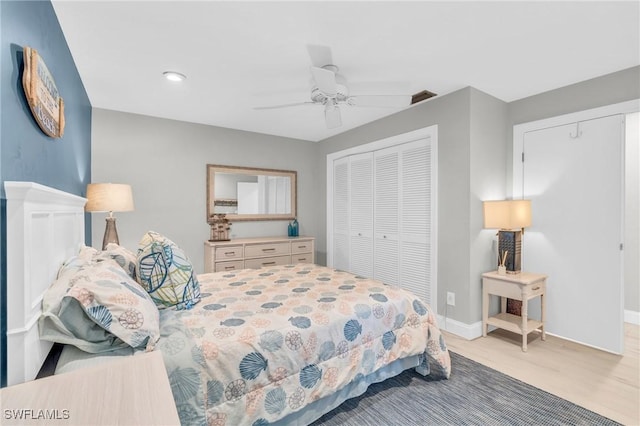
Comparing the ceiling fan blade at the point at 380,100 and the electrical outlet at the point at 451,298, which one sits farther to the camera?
the electrical outlet at the point at 451,298

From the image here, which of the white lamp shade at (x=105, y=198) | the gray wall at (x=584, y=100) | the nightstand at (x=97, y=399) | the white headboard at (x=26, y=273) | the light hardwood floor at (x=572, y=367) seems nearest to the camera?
the nightstand at (x=97, y=399)

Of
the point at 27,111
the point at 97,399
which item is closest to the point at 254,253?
the point at 27,111

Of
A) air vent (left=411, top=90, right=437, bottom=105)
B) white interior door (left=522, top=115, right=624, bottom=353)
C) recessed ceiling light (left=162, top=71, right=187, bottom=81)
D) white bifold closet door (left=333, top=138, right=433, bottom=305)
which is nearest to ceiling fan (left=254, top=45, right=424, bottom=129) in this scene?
air vent (left=411, top=90, right=437, bottom=105)

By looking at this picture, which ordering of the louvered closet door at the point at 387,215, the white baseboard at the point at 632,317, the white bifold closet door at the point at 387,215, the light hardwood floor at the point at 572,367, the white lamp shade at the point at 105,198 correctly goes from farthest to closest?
the louvered closet door at the point at 387,215
the white bifold closet door at the point at 387,215
the white baseboard at the point at 632,317
the white lamp shade at the point at 105,198
the light hardwood floor at the point at 572,367

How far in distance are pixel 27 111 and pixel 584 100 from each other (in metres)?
3.99

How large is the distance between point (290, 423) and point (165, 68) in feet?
8.89

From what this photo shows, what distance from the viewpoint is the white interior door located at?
2.61 m

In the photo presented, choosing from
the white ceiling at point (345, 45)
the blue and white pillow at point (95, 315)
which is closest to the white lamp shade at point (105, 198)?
the white ceiling at point (345, 45)

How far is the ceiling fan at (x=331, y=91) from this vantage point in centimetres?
214

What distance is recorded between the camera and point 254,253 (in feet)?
13.1

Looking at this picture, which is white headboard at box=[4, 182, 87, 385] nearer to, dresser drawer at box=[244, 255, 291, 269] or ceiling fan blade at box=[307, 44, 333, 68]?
ceiling fan blade at box=[307, 44, 333, 68]

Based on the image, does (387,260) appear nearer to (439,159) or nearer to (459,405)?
(439,159)

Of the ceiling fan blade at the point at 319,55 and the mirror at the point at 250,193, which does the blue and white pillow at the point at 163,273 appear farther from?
the mirror at the point at 250,193

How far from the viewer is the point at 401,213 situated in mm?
3650
